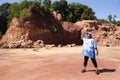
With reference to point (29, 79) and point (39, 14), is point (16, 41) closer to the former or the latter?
point (39, 14)

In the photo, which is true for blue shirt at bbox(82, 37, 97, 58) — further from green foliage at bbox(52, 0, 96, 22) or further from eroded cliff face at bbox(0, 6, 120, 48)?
green foliage at bbox(52, 0, 96, 22)

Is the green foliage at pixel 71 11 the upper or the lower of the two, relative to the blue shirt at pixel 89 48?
upper

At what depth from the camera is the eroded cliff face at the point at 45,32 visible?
28344 millimetres

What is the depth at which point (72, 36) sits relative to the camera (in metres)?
32.9

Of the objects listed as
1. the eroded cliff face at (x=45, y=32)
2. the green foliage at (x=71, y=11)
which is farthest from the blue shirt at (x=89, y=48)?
the green foliage at (x=71, y=11)

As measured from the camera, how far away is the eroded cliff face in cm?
2834

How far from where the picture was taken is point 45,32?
Answer: 29.8 meters

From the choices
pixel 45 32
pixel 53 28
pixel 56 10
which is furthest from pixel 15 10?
pixel 56 10

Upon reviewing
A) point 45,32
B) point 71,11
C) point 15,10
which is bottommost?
point 45,32

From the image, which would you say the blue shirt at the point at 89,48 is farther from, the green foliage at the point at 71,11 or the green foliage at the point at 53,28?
the green foliage at the point at 71,11

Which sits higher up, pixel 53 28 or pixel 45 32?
pixel 53 28

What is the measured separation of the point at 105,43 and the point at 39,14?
8.70 meters

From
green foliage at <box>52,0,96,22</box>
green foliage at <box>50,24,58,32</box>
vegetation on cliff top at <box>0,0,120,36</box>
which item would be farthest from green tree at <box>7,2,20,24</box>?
green foliage at <box>52,0,96,22</box>

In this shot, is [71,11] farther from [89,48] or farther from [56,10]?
[89,48]
